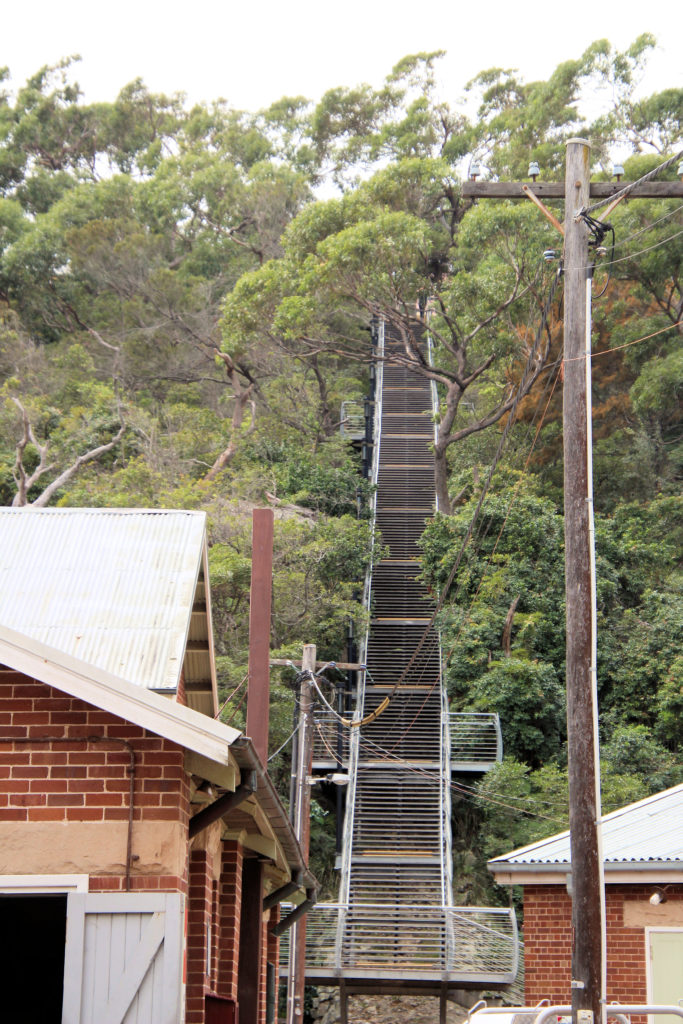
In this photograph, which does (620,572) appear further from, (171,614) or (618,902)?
(171,614)

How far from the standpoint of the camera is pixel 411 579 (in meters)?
37.5

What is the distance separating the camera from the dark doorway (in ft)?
39.4

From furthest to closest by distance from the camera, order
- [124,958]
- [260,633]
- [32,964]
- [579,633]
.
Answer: [260,633]
[32,964]
[579,633]
[124,958]

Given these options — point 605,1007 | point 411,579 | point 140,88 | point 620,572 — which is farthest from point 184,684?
point 140,88

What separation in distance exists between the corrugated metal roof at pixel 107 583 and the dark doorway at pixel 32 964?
3398 mm

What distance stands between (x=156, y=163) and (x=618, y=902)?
2105 inches

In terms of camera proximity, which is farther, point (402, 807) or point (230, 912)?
point (402, 807)

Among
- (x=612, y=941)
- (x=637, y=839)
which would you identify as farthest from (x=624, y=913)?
(x=637, y=839)

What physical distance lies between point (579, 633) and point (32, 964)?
626cm

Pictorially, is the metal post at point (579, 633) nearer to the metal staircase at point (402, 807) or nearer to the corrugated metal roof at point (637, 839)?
the corrugated metal roof at point (637, 839)

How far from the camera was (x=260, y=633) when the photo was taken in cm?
1480

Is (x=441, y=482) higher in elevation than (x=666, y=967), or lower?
higher

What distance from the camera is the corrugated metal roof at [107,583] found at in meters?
9.58

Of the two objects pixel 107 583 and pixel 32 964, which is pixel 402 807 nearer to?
pixel 32 964
